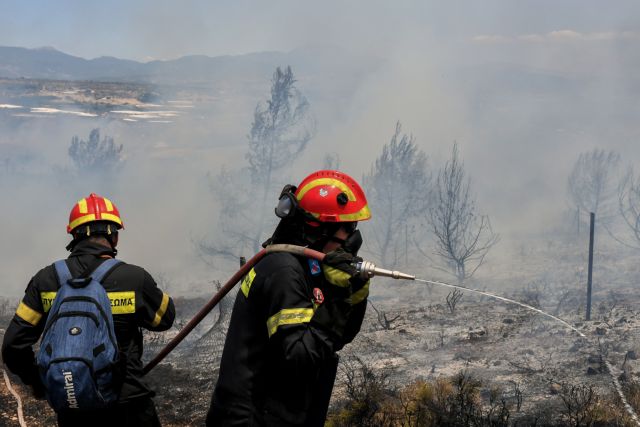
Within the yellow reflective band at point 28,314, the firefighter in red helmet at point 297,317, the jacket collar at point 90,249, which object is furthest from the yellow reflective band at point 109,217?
the firefighter in red helmet at point 297,317

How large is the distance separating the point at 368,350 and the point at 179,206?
118 feet

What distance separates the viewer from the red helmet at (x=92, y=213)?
3.49 meters

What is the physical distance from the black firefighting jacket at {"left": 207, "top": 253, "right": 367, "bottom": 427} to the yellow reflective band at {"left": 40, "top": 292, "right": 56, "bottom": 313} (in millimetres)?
987

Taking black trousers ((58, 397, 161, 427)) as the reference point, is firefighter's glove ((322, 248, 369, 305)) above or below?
above

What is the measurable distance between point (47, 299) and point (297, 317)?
137cm

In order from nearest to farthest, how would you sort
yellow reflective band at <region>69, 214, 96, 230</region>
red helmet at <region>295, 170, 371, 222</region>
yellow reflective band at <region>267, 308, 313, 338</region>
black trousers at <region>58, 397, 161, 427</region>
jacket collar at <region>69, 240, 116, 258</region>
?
yellow reflective band at <region>267, 308, 313, 338</region> → red helmet at <region>295, 170, 371, 222</region> → black trousers at <region>58, 397, 161, 427</region> → jacket collar at <region>69, 240, 116, 258</region> → yellow reflective band at <region>69, 214, 96, 230</region>

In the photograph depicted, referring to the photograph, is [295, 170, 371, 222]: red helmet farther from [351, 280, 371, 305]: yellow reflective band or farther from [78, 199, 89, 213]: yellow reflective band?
[78, 199, 89, 213]: yellow reflective band

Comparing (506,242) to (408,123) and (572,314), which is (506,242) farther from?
(572,314)

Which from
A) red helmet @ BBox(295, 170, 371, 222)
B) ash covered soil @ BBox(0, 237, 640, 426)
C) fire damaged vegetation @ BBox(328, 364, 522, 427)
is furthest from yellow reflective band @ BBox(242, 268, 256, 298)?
ash covered soil @ BBox(0, 237, 640, 426)

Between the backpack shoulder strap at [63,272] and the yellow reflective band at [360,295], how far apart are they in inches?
51.8

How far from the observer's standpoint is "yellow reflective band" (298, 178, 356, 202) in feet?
9.46

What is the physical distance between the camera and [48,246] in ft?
134

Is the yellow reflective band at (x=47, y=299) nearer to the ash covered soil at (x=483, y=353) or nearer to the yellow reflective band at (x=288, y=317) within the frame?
the yellow reflective band at (x=288, y=317)

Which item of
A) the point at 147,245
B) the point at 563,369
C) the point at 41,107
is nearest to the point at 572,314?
the point at 563,369
